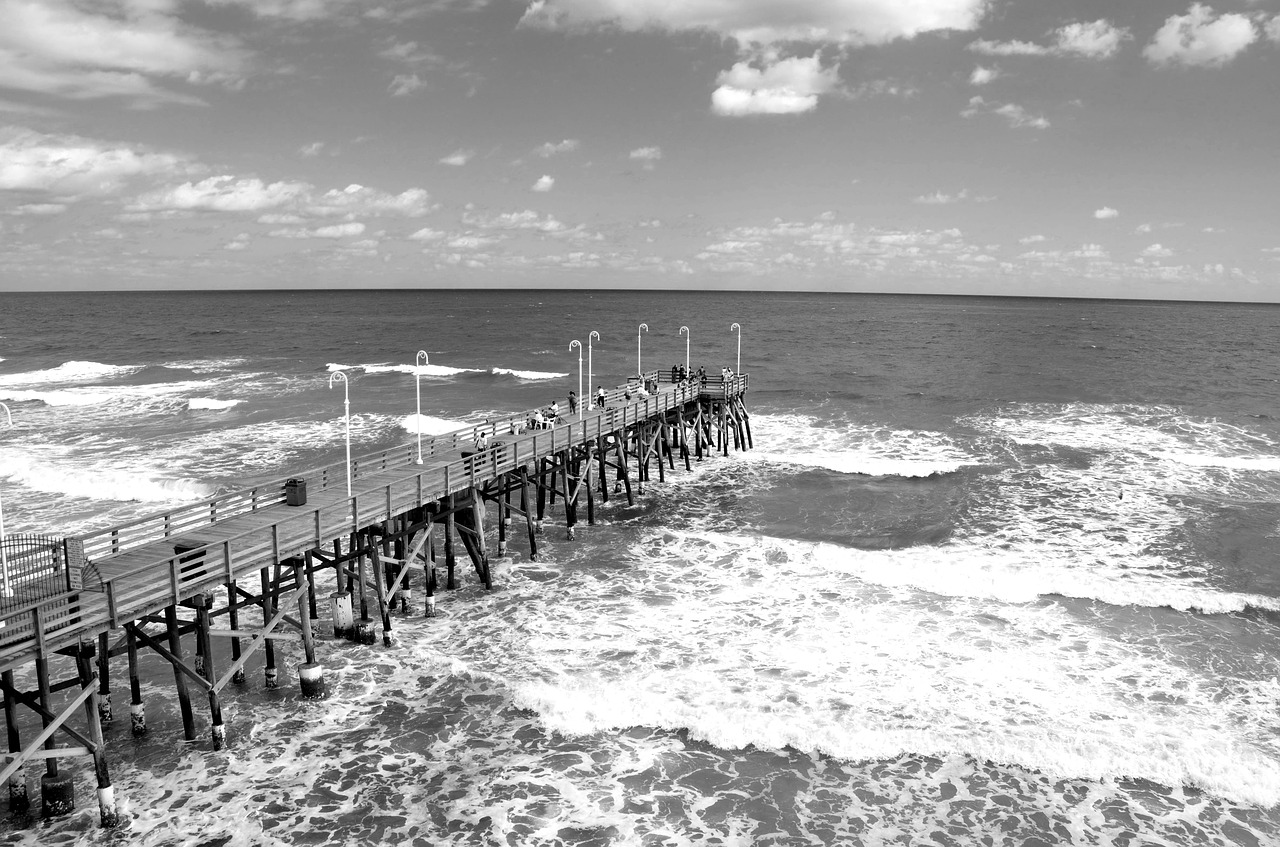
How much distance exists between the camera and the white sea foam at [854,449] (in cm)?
3478

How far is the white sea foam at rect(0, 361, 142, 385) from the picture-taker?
5994 centimetres

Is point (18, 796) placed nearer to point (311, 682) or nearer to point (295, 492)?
point (311, 682)

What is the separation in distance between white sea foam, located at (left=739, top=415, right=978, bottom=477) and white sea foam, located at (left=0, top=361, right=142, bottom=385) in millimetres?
48994

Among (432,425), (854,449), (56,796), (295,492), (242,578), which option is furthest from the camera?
(432,425)

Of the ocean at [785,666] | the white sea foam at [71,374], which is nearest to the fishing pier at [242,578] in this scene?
the ocean at [785,666]

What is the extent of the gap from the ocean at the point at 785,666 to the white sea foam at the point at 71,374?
20733 millimetres

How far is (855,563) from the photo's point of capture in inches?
896

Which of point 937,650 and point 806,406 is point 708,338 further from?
point 937,650

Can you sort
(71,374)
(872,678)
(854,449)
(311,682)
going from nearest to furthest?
(311,682) → (872,678) → (854,449) → (71,374)

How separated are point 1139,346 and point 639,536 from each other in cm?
9270

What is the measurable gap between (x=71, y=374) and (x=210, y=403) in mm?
24161

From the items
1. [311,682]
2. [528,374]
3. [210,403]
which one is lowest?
→ [311,682]

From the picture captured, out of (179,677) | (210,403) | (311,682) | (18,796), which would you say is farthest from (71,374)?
(18,796)

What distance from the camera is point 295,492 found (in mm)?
17406
